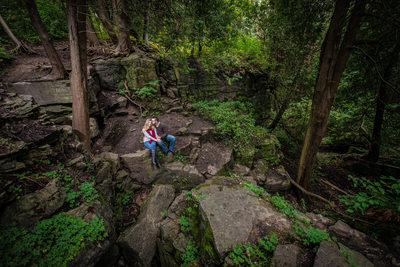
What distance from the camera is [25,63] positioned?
19.8 ft

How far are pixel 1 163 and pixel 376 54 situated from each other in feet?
30.7

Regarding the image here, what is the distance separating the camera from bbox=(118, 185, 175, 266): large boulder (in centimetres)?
336

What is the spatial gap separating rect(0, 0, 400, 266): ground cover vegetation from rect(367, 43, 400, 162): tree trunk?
0.13 feet

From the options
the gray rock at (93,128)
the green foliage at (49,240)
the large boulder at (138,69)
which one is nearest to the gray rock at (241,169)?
the green foliage at (49,240)

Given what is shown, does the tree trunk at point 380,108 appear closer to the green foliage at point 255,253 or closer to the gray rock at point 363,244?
the gray rock at point 363,244

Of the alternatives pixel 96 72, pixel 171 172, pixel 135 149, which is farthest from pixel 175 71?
pixel 171 172

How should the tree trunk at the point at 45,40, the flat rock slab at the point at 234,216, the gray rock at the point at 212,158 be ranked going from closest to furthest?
1. the flat rock slab at the point at 234,216
2. the tree trunk at the point at 45,40
3. the gray rock at the point at 212,158

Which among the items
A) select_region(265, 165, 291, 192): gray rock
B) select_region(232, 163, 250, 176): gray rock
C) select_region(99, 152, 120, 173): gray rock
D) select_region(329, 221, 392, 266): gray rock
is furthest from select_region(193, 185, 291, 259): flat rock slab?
select_region(99, 152, 120, 173): gray rock

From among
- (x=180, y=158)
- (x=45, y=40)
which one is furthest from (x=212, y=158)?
(x=45, y=40)

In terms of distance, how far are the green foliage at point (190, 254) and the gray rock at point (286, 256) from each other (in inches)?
55.6

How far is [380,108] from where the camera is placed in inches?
203

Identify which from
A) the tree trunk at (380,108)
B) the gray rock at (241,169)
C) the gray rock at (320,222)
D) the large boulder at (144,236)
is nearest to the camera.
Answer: the gray rock at (320,222)

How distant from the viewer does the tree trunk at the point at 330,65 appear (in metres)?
3.59

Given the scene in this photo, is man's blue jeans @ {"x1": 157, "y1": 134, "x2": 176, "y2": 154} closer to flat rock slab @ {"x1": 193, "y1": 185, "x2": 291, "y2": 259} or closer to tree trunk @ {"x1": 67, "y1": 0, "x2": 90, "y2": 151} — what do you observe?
flat rock slab @ {"x1": 193, "y1": 185, "x2": 291, "y2": 259}
